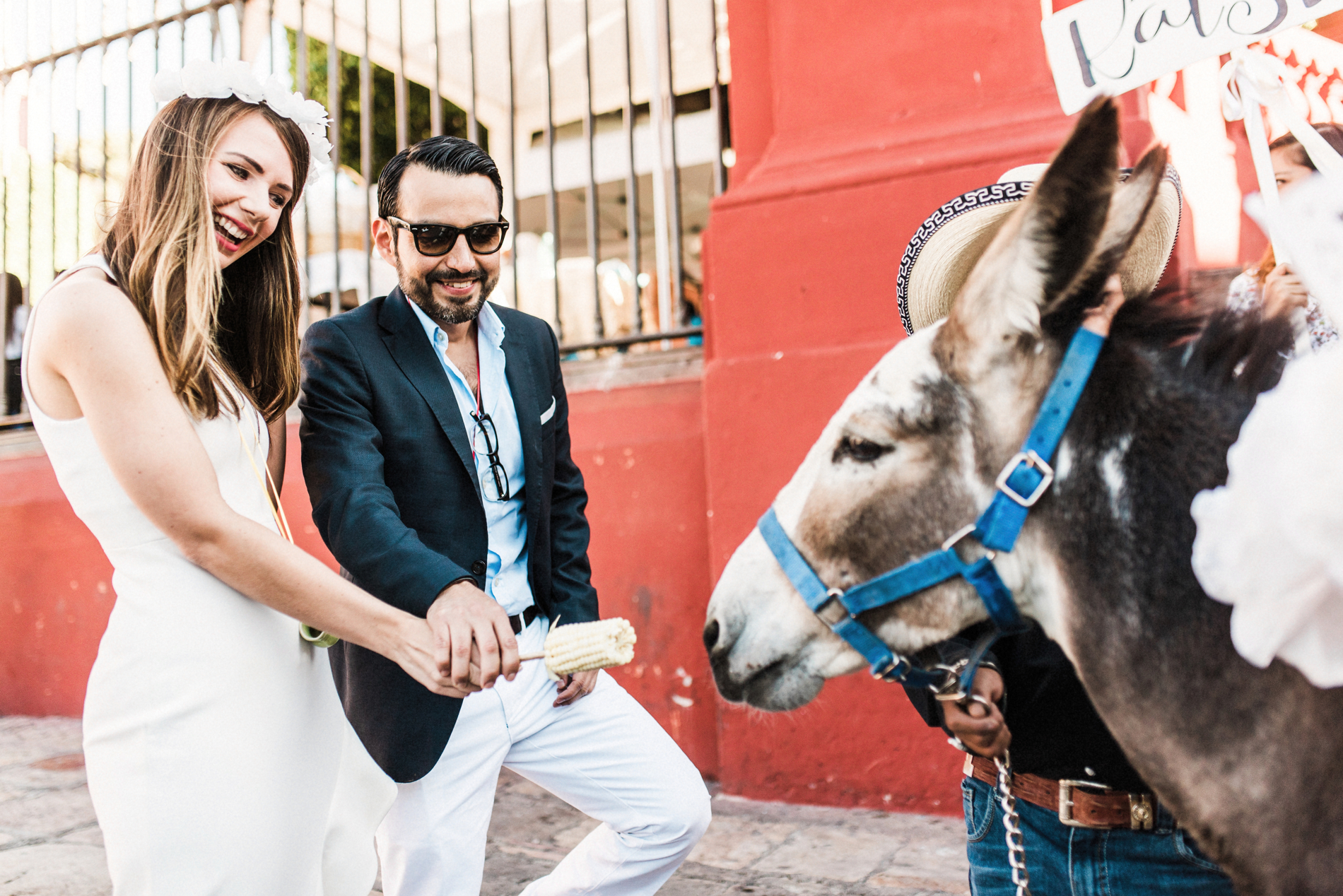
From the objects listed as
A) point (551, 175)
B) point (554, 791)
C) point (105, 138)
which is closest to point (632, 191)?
point (551, 175)

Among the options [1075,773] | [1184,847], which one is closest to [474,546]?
[1075,773]

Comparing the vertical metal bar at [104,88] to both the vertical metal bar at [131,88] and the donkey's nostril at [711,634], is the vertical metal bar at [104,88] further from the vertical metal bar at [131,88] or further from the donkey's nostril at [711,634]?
the donkey's nostril at [711,634]

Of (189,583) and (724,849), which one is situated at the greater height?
(189,583)

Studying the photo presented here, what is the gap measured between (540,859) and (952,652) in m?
2.32

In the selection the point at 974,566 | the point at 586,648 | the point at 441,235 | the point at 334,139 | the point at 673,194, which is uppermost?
the point at 334,139

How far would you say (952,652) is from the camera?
149 centimetres

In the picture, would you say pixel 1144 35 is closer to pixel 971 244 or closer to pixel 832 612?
pixel 971 244

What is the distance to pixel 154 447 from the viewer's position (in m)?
1.47

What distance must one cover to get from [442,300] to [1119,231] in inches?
56.6

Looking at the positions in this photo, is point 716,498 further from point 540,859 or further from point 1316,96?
point 1316,96

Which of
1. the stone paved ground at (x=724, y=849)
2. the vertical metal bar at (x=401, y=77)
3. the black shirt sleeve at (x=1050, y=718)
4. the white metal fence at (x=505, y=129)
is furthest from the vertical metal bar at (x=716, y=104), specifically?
the black shirt sleeve at (x=1050, y=718)

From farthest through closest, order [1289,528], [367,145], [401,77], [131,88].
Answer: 1. [131,88]
2. [401,77]
3. [367,145]
4. [1289,528]

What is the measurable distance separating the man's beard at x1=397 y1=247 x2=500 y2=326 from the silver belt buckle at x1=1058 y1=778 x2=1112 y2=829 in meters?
1.52

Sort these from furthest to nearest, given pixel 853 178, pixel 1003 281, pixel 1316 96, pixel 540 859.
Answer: pixel 1316 96 < pixel 853 178 < pixel 540 859 < pixel 1003 281
